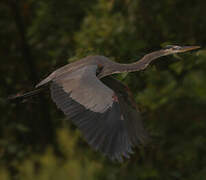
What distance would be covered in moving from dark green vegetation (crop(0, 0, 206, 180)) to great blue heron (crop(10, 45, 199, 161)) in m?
0.17

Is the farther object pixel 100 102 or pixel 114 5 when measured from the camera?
pixel 114 5

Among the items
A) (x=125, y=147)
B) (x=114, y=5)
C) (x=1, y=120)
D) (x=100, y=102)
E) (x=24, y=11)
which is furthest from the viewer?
(x=24, y=11)

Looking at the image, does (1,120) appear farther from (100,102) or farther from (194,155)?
(100,102)

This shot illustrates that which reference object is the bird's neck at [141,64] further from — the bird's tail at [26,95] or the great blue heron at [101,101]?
the bird's tail at [26,95]

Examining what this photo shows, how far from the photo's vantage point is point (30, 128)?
6.62 meters

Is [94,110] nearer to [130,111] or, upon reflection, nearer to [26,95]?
[130,111]

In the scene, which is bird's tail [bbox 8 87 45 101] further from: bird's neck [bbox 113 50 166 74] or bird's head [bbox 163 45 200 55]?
bird's head [bbox 163 45 200 55]

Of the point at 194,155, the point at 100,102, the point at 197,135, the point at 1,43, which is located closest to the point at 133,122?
the point at 100,102

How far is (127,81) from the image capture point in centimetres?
341

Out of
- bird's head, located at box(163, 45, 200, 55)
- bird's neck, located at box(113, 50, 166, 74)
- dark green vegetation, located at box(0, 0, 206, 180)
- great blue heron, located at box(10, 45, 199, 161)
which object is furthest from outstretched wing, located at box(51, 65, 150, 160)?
bird's head, located at box(163, 45, 200, 55)

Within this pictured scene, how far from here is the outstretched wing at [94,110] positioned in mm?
2648

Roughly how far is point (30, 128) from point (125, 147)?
415 centimetres

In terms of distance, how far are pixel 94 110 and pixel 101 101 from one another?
0.31 feet

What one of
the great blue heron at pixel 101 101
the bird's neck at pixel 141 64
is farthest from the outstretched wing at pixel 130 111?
the bird's neck at pixel 141 64
